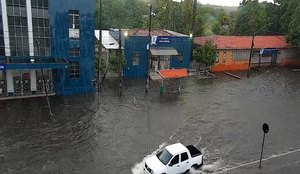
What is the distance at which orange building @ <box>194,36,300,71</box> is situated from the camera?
45.2 metres

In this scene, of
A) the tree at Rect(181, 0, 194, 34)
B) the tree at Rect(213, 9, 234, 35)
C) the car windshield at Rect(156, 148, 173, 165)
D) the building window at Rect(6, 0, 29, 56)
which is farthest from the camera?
the tree at Rect(213, 9, 234, 35)

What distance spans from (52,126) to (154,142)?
775cm

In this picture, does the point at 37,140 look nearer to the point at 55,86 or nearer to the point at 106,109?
the point at 106,109

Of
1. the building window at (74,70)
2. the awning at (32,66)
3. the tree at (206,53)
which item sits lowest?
the building window at (74,70)

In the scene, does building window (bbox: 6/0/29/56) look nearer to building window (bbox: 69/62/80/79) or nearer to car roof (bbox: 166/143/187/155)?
building window (bbox: 69/62/80/79)

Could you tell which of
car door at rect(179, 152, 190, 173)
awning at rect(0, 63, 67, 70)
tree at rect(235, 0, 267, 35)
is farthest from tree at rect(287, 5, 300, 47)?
car door at rect(179, 152, 190, 173)

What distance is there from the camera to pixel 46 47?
30609mm

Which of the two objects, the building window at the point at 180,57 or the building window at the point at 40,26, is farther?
the building window at the point at 180,57

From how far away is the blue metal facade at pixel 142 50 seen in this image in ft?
128

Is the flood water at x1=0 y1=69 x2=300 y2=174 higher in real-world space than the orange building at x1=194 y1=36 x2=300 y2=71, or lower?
lower

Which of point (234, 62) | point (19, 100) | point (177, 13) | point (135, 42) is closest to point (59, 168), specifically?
point (19, 100)

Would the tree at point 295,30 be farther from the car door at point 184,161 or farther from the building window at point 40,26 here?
the car door at point 184,161

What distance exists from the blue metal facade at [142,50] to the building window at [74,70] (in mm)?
7965

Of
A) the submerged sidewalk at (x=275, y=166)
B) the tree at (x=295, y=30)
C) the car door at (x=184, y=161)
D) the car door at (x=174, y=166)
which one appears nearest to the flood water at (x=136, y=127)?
the submerged sidewalk at (x=275, y=166)
